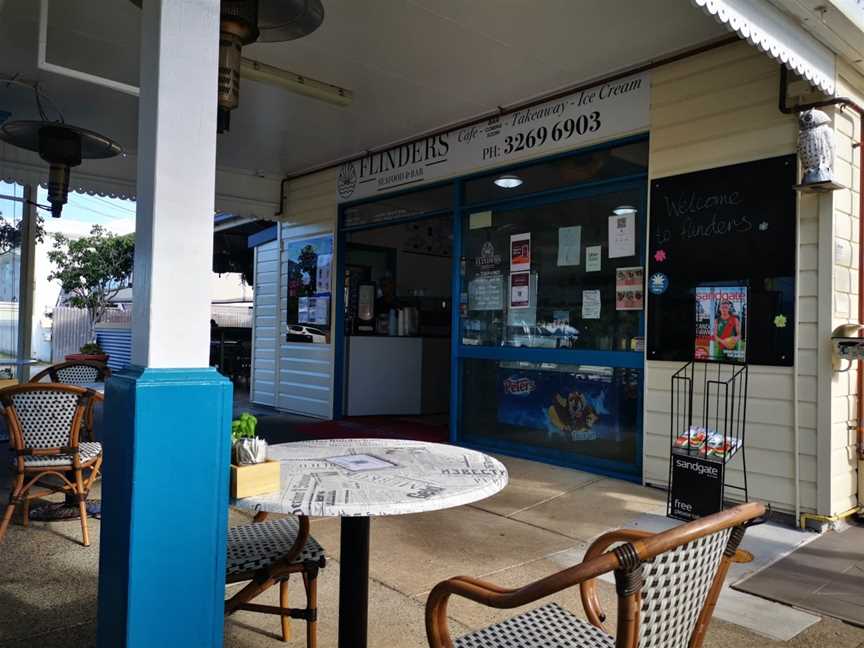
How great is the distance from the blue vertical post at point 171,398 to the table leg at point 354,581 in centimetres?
35

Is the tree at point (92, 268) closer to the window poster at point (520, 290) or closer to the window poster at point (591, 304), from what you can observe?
the window poster at point (520, 290)

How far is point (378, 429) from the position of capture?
6363 millimetres

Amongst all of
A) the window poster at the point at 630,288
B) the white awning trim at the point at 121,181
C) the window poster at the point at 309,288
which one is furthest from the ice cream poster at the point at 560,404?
the white awning trim at the point at 121,181

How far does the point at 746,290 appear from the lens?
3768mm

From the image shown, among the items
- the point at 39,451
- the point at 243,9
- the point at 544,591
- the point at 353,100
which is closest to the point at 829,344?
the point at 544,591

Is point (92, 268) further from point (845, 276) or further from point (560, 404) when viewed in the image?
point (845, 276)

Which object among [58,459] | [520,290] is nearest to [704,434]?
[520,290]

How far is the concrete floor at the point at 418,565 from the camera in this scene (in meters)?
2.29

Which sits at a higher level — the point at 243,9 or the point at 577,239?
the point at 243,9

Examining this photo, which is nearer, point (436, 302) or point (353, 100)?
point (353, 100)

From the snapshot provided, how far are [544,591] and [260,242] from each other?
7.91 meters

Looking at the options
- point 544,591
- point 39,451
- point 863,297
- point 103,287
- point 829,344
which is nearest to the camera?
point 544,591

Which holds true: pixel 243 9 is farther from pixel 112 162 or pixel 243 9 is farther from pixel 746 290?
pixel 112 162

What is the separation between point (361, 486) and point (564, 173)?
377 centimetres
